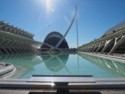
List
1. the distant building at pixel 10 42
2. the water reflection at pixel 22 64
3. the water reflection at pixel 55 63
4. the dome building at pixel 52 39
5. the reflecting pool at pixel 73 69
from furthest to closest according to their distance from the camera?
1. the dome building at pixel 52 39
2. the distant building at pixel 10 42
3. the water reflection at pixel 55 63
4. the water reflection at pixel 22 64
5. the reflecting pool at pixel 73 69

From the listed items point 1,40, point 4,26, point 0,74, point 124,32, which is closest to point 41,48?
point 4,26

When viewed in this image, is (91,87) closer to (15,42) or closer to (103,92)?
(103,92)

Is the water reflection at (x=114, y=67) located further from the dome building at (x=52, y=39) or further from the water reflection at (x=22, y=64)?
the dome building at (x=52, y=39)

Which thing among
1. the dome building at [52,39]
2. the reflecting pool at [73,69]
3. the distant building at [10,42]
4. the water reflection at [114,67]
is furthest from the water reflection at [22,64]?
the dome building at [52,39]

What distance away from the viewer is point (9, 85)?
135 inches

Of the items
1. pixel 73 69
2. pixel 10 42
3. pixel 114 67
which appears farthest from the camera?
pixel 10 42

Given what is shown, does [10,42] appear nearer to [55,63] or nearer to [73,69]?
[55,63]

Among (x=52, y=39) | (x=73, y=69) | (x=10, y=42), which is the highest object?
(x=52, y=39)

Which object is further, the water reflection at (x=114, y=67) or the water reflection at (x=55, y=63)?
the water reflection at (x=55, y=63)

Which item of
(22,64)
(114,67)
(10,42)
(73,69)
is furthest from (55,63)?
(10,42)

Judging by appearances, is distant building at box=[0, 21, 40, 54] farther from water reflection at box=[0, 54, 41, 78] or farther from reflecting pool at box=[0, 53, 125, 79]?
reflecting pool at box=[0, 53, 125, 79]

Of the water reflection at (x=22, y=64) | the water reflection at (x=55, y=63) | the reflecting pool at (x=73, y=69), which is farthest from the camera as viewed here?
the water reflection at (x=55, y=63)

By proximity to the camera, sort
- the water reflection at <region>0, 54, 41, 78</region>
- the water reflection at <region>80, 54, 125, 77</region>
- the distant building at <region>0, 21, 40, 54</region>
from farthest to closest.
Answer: the distant building at <region>0, 21, 40, 54</region>, the water reflection at <region>80, 54, 125, 77</region>, the water reflection at <region>0, 54, 41, 78</region>

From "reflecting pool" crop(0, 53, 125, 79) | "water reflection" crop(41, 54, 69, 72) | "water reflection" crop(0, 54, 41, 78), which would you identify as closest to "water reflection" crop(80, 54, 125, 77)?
"reflecting pool" crop(0, 53, 125, 79)
